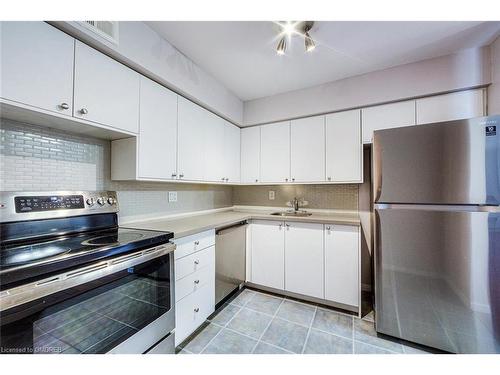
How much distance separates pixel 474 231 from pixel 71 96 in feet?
8.40

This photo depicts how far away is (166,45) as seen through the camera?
1.61 meters

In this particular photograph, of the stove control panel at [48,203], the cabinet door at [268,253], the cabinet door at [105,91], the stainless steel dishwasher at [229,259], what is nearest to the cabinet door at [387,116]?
the cabinet door at [268,253]

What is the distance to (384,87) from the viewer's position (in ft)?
6.45

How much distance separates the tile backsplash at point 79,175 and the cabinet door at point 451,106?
93 centimetres

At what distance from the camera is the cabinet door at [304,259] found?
206 cm

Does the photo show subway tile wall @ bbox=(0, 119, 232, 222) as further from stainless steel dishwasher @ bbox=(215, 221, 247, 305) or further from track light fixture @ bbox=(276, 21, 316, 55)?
track light fixture @ bbox=(276, 21, 316, 55)

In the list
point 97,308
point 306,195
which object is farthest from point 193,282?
point 306,195

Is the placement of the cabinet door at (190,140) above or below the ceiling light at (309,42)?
below

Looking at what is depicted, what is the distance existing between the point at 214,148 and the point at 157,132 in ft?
2.43

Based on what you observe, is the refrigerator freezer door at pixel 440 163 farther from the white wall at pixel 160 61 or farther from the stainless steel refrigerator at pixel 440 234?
the white wall at pixel 160 61

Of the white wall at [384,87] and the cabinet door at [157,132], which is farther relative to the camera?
the white wall at [384,87]

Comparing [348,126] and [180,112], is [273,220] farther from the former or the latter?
[180,112]
